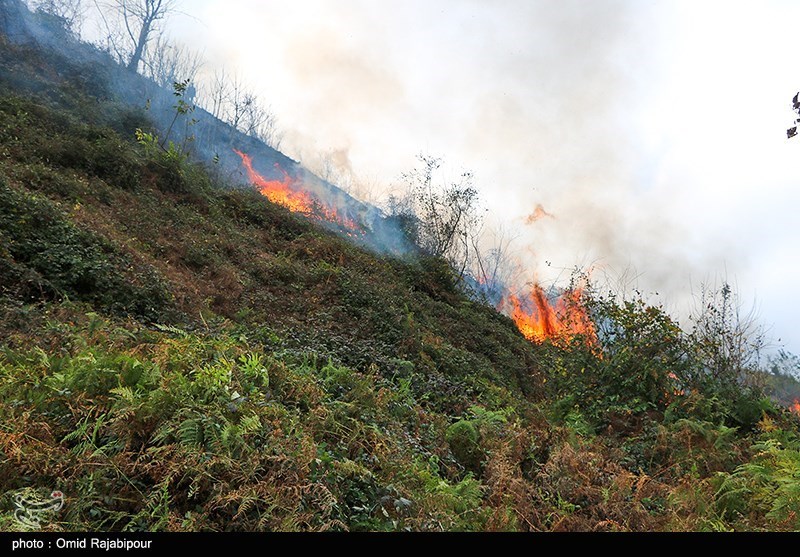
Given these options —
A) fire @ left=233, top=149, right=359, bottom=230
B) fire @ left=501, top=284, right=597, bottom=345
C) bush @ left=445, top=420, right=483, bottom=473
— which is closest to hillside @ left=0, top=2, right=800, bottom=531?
bush @ left=445, top=420, right=483, bottom=473

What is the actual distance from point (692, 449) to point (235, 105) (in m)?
42.9

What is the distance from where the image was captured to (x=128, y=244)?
33.9 ft

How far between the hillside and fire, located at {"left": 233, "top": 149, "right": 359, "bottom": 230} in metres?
13.1

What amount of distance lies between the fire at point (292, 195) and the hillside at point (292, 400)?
13111mm

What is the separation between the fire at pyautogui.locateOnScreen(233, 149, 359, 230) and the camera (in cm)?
2852

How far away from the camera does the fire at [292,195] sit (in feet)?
93.6

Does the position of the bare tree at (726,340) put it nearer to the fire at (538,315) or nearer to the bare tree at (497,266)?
the fire at (538,315)

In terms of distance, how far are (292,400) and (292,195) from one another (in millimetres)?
29796

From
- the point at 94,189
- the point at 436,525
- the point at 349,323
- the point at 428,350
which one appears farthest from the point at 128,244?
the point at 436,525

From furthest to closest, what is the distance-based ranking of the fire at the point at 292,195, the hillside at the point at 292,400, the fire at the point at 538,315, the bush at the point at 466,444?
the fire at the point at 292,195
the fire at the point at 538,315
the bush at the point at 466,444
the hillside at the point at 292,400

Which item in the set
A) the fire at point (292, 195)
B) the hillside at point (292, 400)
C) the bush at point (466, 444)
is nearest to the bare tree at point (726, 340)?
the hillside at point (292, 400)

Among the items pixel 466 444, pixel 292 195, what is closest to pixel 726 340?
pixel 466 444

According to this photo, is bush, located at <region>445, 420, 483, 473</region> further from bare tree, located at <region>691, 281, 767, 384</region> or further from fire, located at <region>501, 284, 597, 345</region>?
fire, located at <region>501, 284, 597, 345</region>
